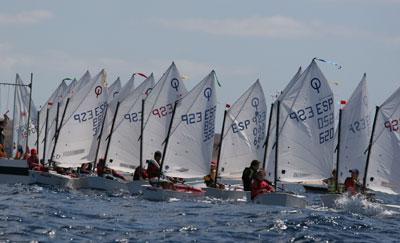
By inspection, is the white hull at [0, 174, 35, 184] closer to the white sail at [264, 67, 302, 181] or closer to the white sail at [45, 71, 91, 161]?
the white sail at [45, 71, 91, 161]

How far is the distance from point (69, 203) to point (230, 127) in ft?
51.6

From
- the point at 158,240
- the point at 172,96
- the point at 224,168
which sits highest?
the point at 172,96

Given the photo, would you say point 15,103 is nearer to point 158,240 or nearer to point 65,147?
point 65,147

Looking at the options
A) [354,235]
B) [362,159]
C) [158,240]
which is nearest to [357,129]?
[362,159]

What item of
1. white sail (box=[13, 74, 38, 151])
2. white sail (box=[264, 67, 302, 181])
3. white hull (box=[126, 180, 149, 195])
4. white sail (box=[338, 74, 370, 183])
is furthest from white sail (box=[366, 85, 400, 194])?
white sail (box=[13, 74, 38, 151])

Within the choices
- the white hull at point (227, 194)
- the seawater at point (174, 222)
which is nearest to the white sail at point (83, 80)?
the white hull at point (227, 194)

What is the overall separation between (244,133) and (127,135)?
241 inches

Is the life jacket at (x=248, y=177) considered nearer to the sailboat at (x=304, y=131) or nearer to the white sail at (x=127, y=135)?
the sailboat at (x=304, y=131)

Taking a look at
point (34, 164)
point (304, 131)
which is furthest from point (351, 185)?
point (34, 164)

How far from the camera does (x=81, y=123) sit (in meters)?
57.3

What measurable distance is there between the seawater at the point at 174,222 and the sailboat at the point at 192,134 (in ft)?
25.1

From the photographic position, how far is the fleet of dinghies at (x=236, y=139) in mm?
48688

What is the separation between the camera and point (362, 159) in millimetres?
50938

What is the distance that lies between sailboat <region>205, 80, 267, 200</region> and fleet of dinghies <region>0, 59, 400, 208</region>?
0.05 meters
